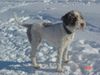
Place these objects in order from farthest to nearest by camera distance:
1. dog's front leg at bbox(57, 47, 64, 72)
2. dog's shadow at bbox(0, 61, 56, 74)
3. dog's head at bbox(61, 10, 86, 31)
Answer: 1. dog's shadow at bbox(0, 61, 56, 74)
2. dog's front leg at bbox(57, 47, 64, 72)
3. dog's head at bbox(61, 10, 86, 31)

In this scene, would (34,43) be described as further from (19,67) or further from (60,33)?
(60,33)

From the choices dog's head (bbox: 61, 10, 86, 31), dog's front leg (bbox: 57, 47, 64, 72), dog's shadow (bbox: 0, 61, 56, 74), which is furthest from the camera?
dog's shadow (bbox: 0, 61, 56, 74)

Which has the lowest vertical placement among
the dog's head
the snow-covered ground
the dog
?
the snow-covered ground

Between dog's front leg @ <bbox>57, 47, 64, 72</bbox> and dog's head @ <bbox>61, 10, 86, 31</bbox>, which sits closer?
dog's head @ <bbox>61, 10, 86, 31</bbox>

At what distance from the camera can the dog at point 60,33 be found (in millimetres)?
7238

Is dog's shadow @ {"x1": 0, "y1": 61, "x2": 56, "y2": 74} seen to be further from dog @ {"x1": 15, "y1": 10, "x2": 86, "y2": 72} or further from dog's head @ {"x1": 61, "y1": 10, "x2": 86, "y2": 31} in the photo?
dog's head @ {"x1": 61, "y1": 10, "x2": 86, "y2": 31}

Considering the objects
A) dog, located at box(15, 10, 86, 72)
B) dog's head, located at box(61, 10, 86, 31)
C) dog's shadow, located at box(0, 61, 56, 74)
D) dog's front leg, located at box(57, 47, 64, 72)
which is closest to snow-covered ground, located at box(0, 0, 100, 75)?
dog's shadow, located at box(0, 61, 56, 74)

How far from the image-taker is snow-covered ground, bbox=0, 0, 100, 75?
7848mm

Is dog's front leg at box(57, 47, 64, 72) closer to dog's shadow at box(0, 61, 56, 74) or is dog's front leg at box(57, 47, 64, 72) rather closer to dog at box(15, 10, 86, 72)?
dog at box(15, 10, 86, 72)

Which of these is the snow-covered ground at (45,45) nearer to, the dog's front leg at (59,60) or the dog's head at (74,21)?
the dog's front leg at (59,60)

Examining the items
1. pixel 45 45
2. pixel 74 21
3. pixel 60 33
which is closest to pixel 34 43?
Answer: pixel 60 33

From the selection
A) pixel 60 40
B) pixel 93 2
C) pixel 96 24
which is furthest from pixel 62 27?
pixel 93 2

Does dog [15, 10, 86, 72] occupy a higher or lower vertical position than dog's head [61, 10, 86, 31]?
lower

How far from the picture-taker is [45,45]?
9438 mm
